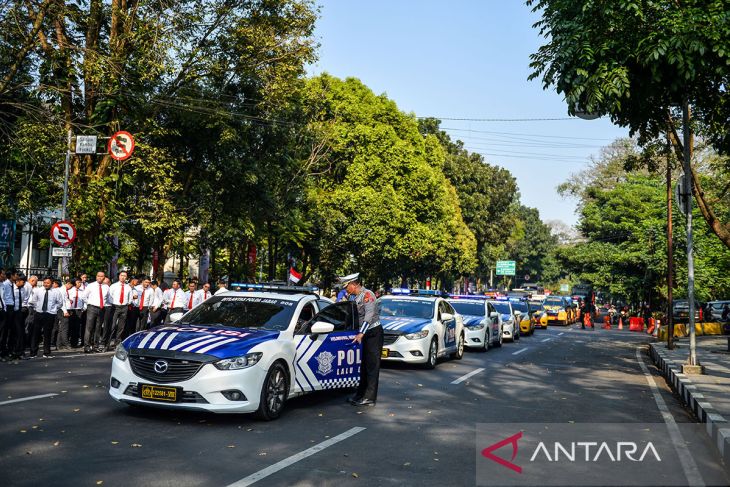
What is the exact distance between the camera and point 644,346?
28734 mm

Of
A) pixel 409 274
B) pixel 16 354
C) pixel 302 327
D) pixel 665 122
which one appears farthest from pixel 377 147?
pixel 302 327

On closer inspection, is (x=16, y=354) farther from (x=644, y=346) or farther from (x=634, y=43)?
(x=644, y=346)

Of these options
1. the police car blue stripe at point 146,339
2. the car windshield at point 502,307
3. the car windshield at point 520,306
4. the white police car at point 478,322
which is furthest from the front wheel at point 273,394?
the car windshield at point 520,306

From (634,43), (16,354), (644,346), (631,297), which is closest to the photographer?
(634,43)

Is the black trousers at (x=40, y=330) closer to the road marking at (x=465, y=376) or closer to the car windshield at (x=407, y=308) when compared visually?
the car windshield at (x=407, y=308)

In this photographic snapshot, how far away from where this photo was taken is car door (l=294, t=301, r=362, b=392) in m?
9.74

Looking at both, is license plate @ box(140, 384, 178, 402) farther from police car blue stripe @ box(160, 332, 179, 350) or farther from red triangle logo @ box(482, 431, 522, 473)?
red triangle logo @ box(482, 431, 522, 473)

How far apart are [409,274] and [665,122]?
3303 cm

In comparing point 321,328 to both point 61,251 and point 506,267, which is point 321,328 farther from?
point 506,267

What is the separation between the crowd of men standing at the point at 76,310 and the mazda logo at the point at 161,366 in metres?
5.71

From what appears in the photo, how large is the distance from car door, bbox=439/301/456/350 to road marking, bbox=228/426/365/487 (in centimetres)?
854

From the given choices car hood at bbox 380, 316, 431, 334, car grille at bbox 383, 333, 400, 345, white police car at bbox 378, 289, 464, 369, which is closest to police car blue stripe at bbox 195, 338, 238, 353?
white police car at bbox 378, 289, 464, 369

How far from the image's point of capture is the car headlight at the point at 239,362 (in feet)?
27.4

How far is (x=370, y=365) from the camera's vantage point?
34.9ft
